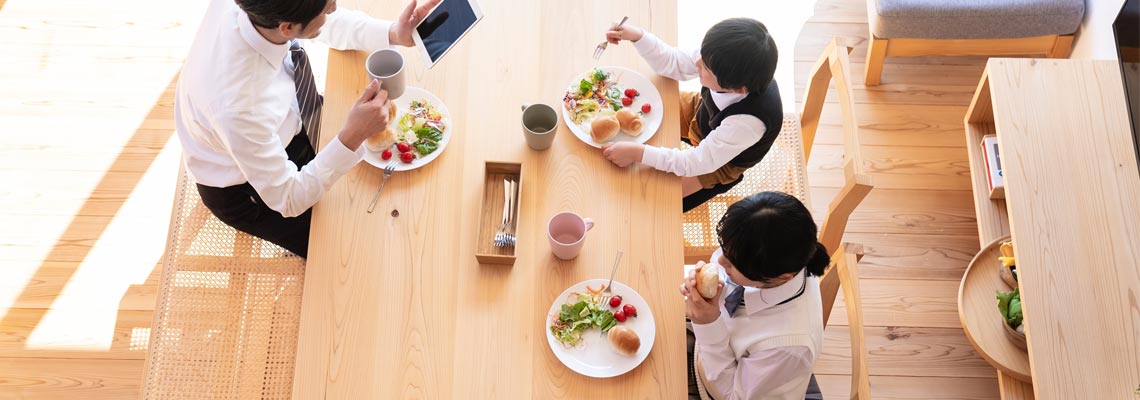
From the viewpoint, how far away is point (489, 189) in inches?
70.1

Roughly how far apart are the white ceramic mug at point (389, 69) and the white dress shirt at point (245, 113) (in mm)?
163

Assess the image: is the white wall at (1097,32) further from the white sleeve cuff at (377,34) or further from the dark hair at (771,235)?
the white sleeve cuff at (377,34)

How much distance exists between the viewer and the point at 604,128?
5.90ft

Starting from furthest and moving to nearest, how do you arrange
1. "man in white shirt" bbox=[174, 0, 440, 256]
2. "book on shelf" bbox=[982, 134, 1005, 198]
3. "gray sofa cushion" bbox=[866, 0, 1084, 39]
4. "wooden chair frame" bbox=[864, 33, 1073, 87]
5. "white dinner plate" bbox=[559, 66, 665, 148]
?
"wooden chair frame" bbox=[864, 33, 1073, 87]
"gray sofa cushion" bbox=[866, 0, 1084, 39]
"book on shelf" bbox=[982, 134, 1005, 198]
"white dinner plate" bbox=[559, 66, 665, 148]
"man in white shirt" bbox=[174, 0, 440, 256]

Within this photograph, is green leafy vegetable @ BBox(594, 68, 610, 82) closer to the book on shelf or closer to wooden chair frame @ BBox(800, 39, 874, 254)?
wooden chair frame @ BBox(800, 39, 874, 254)

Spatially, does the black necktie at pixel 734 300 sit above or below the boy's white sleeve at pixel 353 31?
below

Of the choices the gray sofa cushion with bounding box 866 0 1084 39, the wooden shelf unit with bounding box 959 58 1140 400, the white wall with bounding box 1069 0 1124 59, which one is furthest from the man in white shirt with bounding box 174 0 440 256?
the white wall with bounding box 1069 0 1124 59

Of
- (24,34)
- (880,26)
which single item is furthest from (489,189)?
(24,34)

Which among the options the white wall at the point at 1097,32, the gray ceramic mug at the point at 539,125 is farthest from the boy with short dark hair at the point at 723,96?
the white wall at the point at 1097,32

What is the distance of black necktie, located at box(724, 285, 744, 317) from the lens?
1709 mm

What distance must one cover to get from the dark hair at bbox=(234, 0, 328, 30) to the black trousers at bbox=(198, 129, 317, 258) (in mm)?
452

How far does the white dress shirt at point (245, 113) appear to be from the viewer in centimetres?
162

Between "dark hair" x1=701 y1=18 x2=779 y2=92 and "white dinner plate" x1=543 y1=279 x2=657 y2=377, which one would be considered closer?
"white dinner plate" x1=543 y1=279 x2=657 y2=377

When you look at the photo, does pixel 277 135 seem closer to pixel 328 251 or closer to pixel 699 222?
pixel 328 251
